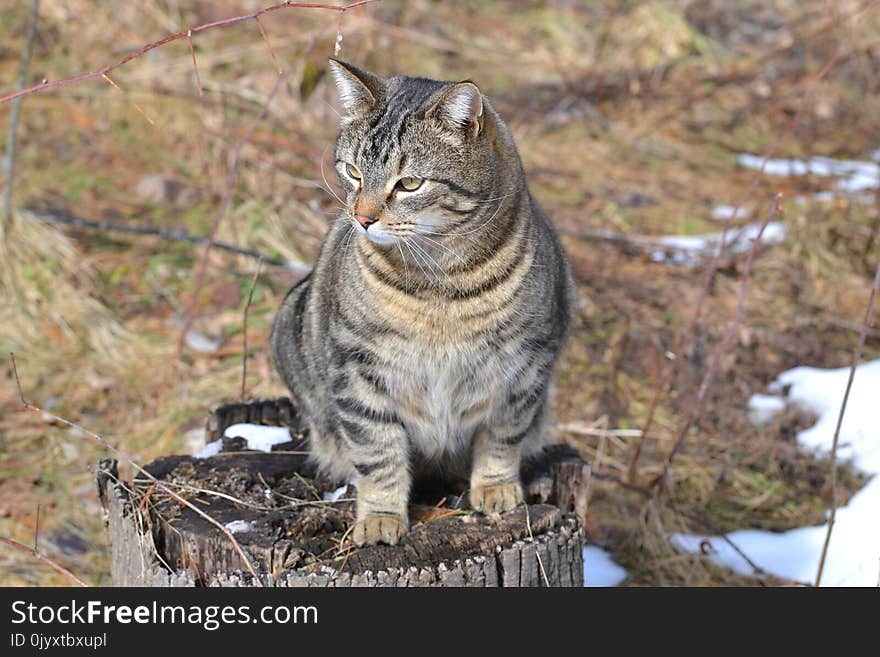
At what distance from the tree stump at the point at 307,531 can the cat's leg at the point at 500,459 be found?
67 millimetres

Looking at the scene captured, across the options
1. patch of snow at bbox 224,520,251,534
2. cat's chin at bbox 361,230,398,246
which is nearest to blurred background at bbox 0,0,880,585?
cat's chin at bbox 361,230,398,246

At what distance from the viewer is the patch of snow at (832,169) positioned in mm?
5934

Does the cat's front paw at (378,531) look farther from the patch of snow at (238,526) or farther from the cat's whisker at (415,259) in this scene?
the cat's whisker at (415,259)

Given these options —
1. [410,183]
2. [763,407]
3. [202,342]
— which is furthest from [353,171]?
[763,407]

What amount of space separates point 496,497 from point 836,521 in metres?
1.69

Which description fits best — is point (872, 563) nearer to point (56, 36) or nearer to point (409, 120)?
point (409, 120)

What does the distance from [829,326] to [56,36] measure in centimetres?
522

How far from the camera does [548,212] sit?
5551mm

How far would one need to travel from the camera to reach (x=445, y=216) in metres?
2.24

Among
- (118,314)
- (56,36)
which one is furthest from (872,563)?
(56,36)

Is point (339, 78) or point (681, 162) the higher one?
point (681, 162)

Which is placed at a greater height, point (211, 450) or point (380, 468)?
point (211, 450)

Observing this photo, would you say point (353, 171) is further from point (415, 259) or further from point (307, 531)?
point (307, 531)

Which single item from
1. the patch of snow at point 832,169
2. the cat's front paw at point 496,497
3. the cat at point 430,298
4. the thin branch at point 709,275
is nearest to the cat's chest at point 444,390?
the cat at point 430,298
